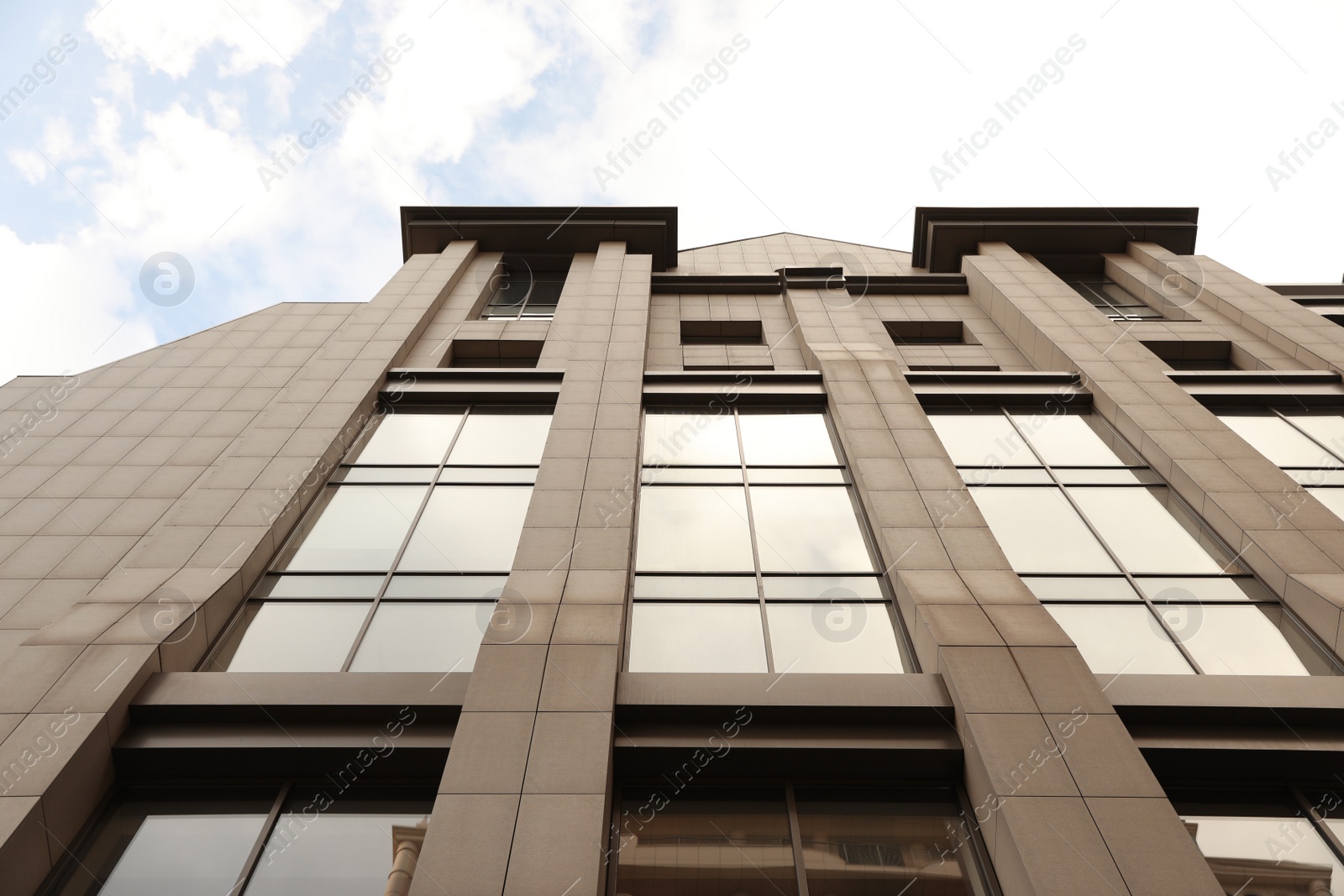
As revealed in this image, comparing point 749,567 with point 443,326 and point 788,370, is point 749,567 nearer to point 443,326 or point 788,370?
point 788,370

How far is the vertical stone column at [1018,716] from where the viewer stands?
7.86 meters

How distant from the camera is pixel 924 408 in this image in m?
18.2

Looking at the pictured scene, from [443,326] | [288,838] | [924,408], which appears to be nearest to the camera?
[288,838]

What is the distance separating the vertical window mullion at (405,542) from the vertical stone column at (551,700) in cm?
227

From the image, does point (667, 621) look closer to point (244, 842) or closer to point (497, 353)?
point (244, 842)

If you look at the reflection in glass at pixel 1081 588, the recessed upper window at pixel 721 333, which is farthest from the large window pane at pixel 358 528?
the recessed upper window at pixel 721 333

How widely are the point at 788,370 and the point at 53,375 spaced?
18.3 meters

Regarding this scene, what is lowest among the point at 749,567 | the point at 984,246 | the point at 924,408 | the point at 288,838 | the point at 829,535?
the point at 288,838

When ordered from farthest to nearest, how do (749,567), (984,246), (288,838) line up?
(984,246), (749,567), (288,838)

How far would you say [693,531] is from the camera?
1390cm

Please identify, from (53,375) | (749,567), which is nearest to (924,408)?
(749,567)

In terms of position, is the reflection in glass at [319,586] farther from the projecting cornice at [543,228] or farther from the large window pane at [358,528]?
the projecting cornice at [543,228]

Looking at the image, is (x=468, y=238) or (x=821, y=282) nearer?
(x=821, y=282)

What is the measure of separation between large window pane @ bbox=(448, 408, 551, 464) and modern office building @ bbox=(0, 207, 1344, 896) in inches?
4.1
